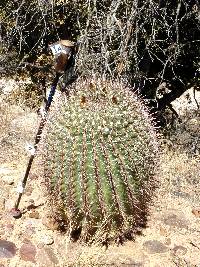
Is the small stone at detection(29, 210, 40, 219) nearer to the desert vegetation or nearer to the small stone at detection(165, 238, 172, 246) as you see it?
the desert vegetation

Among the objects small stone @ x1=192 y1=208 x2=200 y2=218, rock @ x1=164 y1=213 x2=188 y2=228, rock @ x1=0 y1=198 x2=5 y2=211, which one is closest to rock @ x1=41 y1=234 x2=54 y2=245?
rock @ x1=0 y1=198 x2=5 y2=211

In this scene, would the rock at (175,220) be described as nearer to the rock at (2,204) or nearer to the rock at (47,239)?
the rock at (47,239)

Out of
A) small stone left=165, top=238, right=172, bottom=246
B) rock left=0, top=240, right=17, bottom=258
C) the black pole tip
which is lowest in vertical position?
the black pole tip

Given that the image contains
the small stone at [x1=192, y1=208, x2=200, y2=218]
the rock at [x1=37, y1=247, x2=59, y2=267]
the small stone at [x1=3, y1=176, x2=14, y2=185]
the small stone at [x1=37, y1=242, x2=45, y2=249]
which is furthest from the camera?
the small stone at [x1=3, y1=176, x2=14, y2=185]

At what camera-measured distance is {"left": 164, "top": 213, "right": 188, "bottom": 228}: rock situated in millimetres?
4809

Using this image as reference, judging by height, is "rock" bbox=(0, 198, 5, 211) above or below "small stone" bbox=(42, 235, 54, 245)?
below

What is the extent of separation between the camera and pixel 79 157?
396cm

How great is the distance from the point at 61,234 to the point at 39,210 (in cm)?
48

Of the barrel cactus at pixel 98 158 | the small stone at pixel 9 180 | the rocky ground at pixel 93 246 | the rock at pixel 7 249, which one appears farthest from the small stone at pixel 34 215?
the small stone at pixel 9 180

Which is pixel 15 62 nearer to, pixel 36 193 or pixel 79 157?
pixel 36 193

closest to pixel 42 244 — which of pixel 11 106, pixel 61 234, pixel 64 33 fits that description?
pixel 61 234

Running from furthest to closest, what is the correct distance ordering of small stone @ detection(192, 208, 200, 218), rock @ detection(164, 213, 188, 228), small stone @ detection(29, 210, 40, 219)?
small stone @ detection(192, 208, 200, 218), rock @ detection(164, 213, 188, 228), small stone @ detection(29, 210, 40, 219)

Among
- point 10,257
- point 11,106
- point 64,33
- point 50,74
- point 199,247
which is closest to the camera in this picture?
point 10,257

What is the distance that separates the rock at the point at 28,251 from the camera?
3.97 meters
